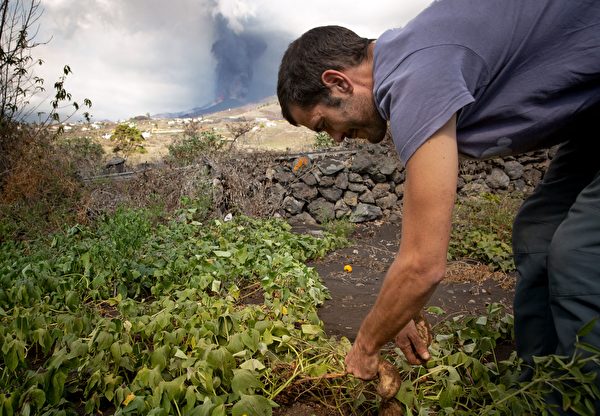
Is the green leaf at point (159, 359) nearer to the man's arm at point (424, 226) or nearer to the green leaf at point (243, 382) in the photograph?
the green leaf at point (243, 382)

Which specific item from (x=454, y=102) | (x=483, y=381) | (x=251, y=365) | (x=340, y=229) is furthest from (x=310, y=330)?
(x=340, y=229)

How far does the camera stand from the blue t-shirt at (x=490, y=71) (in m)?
1.31

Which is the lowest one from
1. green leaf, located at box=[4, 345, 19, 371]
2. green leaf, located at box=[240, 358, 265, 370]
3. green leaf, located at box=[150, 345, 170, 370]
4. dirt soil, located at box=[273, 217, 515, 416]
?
dirt soil, located at box=[273, 217, 515, 416]

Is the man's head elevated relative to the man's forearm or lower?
elevated

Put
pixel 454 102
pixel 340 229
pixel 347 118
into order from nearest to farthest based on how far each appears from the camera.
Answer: pixel 454 102
pixel 347 118
pixel 340 229

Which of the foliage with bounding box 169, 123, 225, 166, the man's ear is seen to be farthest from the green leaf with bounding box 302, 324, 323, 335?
the foliage with bounding box 169, 123, 225, 166

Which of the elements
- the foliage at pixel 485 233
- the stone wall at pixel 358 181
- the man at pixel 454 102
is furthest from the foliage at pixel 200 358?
the stone wall at pixel 358 181

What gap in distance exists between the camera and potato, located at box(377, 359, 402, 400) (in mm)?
1676

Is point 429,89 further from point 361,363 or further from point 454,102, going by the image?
point 361,363

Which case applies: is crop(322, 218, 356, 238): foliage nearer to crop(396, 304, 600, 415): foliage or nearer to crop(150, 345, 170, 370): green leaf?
crop(396, 304, 600, 415): foliage

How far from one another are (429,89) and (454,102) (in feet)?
0.26

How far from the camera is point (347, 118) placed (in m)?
1.75

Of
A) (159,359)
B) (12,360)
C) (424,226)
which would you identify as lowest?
(159,359)

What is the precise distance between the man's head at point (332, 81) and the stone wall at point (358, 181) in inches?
221
